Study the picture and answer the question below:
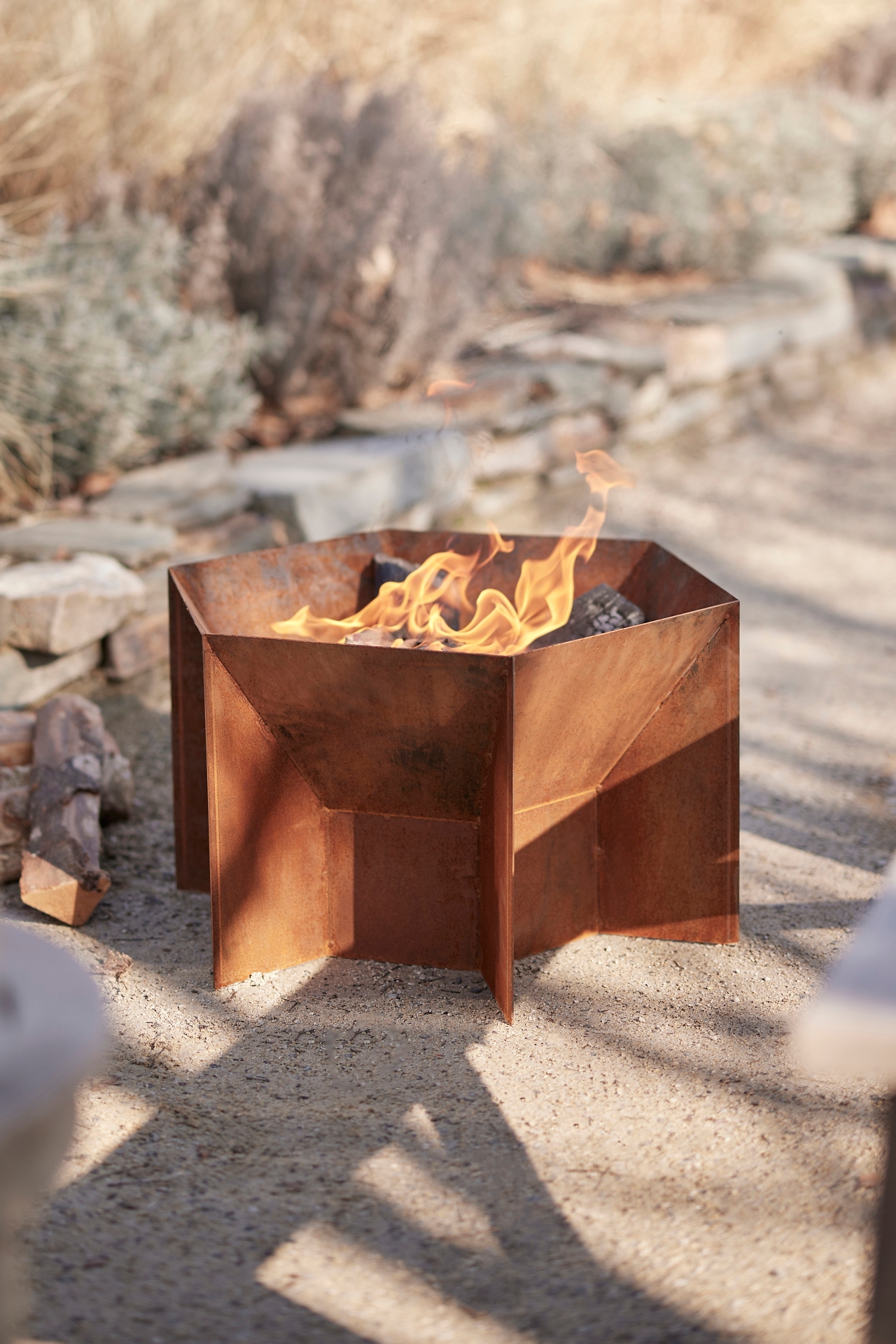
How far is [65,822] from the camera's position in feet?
8.55

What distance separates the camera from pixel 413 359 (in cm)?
516

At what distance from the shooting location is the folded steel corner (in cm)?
213


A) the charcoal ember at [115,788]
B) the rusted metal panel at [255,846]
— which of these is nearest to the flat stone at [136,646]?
the charcoal ember at [115,788]

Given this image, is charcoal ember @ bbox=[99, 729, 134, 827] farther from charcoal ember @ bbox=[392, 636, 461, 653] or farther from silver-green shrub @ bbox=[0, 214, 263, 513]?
silver-green shrub @ bbox=[0, 214, 263, 513]

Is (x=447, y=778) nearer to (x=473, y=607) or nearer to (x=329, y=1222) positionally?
(x=473, y=607)

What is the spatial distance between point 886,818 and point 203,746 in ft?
5.44

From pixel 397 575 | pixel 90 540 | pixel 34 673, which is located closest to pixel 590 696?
pixel 397 575

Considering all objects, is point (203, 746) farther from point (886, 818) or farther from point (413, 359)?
point (413, 359)

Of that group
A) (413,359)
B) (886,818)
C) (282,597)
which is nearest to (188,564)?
(282,597)

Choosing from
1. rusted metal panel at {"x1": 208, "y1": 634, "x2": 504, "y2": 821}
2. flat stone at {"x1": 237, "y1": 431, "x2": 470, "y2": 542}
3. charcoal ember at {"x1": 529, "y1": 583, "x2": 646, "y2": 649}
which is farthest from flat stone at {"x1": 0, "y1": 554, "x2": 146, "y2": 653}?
charcoal ember at {"x1": 529, "y1": 583, "x2": 646, "y2": 649}

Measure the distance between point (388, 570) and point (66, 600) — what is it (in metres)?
1.01

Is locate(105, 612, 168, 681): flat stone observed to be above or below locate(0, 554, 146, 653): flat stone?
below

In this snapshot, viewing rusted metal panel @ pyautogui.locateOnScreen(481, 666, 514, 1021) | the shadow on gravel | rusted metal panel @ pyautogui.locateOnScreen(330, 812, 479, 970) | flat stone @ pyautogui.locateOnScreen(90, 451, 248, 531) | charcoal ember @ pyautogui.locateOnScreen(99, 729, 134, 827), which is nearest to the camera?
the shadow on gravel

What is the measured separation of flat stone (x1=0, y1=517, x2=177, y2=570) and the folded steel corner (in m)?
1.04
